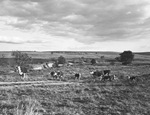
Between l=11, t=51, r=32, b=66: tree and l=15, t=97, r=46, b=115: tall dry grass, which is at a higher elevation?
l=11, t=51, r=32, b=66: tree

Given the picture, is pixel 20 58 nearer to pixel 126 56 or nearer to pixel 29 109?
pixel 29 109

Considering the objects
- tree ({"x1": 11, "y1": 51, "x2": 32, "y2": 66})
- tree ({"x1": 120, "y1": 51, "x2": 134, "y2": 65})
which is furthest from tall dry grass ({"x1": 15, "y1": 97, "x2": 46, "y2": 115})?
tree ({"x1": 120, "y1": 51, "x2": 134, "y2": 65})

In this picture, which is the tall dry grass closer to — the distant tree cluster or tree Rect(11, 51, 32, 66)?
tree Rect(11, 51, 32, 66)

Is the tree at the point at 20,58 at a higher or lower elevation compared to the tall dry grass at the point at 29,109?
higher

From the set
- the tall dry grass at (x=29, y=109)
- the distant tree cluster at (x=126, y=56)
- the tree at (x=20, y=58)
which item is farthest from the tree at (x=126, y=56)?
the tall dry grass at (x=29, y=109)

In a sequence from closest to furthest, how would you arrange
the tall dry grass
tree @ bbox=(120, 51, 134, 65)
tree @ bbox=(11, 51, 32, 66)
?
1. the tall dry grass
2. tree @ bbox=(11, 51, 32, 66)
3. tree @ bbox=(120, 51, 134, 65)

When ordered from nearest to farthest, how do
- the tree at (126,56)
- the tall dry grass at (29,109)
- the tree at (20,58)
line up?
the tall dry grass at (29,109) < the tree at (20,58) < the tree at (126,56)

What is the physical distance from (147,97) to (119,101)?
3.41 meters

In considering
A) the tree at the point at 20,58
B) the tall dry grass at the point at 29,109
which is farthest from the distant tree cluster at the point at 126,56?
the tall dry grass at the point at 29,109

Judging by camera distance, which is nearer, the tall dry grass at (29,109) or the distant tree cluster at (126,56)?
the tall dry grass at (29,109)

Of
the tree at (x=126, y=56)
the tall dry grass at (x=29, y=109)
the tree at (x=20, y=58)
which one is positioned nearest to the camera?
the tall dry grass at (x=29, y=109)

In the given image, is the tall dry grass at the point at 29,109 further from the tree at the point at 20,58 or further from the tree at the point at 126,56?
the tree at the point at 126,56

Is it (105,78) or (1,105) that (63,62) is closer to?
(105,78)

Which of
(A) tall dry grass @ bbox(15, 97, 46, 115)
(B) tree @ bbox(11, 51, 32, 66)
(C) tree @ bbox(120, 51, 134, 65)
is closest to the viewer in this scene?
(A) tall dry grass @ bbox(15, 97, 46, 115)
